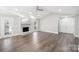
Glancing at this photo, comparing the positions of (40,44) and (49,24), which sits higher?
(49,24)

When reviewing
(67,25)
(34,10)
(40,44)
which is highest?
(34,10)

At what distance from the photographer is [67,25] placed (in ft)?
6.30

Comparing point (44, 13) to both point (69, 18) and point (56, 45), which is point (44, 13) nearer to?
point (69, 18)

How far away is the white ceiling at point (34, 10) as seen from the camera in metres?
1.83

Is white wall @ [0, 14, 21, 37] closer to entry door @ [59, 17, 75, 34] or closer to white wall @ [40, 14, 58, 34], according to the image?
white wall @ [40, 14, 58, 34]

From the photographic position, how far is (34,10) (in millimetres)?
1919

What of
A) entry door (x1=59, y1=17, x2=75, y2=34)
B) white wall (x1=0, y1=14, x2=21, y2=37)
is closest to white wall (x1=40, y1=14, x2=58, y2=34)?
entry door (x1=59, y1=17, x2=75, y2=34)

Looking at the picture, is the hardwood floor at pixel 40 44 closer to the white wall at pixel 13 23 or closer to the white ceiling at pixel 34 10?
the white wall at pixel 13 23

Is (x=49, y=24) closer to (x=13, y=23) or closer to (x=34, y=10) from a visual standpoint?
(x=34, y=10)

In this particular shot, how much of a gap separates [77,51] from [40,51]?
78 centimetres

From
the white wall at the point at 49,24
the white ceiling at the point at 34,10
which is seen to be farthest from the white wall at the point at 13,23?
the white wall at the point at 49,24

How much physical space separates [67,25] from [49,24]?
39cm

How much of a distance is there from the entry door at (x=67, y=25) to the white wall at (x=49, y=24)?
0.40 feet

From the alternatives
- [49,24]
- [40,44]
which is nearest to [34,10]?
[49,24]
